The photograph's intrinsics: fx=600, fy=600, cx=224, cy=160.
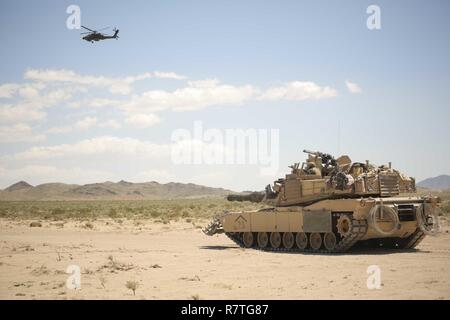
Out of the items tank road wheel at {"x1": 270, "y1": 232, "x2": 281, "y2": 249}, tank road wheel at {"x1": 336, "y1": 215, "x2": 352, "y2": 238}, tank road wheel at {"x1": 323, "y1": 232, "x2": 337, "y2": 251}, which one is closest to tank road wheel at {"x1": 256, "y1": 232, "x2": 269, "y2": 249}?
tank road wheel at {"x1": 270, "y1": 232, "x2": 281, "y2": 249}

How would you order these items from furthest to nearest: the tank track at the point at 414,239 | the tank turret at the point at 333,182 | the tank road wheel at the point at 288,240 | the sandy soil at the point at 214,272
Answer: the tank road wheel at the point at 288,240 < the tank track at the point at 414,239 < the tank turret at the point at 333,182 < the sandy soil at the point at 214,272

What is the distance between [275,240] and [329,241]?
2751mm

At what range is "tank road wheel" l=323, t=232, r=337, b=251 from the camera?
21391 mm

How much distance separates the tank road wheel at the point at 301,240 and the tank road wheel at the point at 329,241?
0.85 meters

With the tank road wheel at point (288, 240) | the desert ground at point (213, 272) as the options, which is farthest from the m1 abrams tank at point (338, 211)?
the desert ground at point (213, 272)

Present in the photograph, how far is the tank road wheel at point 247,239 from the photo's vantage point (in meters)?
24.8

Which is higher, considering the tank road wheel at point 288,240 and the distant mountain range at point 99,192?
the distant mountain range at point 99,192

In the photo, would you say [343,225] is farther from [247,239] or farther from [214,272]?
[214,272]

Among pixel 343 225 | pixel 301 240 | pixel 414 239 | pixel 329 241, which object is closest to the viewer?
pixel 343 225

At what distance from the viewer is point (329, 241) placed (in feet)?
70.8

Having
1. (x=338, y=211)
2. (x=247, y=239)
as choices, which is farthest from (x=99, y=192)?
(x=338, y=211)

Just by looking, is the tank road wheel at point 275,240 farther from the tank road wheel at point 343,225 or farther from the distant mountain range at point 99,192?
the distant mountain range at point 99,192

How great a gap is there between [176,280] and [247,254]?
695cm

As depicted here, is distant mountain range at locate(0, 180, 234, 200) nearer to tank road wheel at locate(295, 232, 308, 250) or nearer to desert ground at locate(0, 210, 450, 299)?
desert ground at locate(0, 210, 450, 299)
